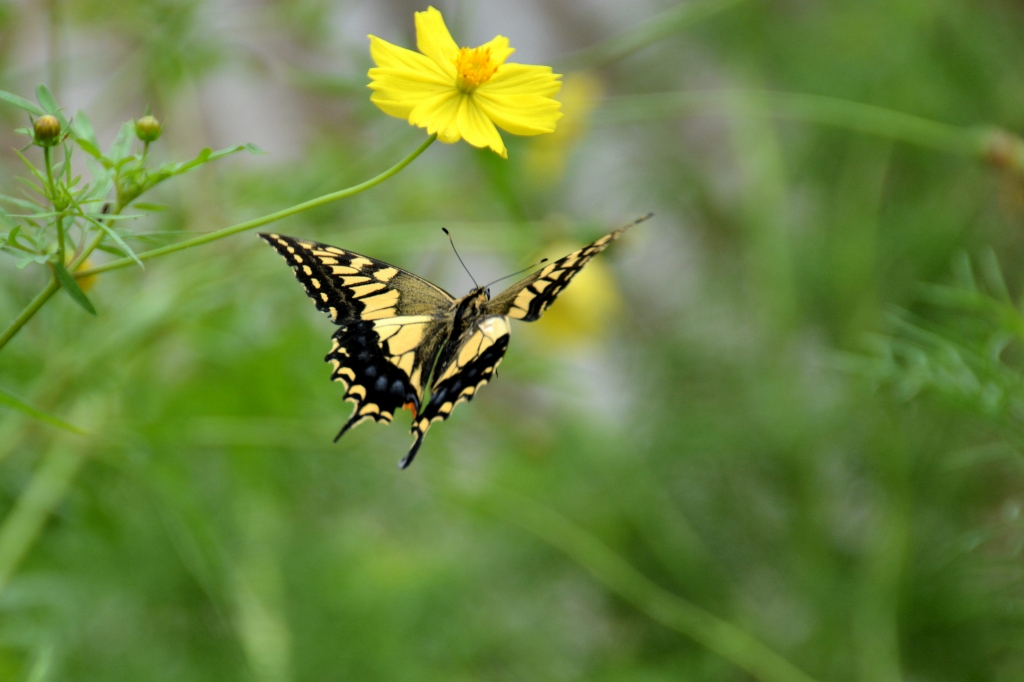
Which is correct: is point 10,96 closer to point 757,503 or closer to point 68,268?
point 68,268

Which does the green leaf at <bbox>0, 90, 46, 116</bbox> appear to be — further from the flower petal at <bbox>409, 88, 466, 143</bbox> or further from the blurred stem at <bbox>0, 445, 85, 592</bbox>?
the blurred stem at <bbox>0, 445, 85, 592</bbox>

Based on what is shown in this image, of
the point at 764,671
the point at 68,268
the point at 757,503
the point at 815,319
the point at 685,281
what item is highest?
the point at 685,281

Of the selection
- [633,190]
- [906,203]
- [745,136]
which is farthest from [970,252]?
[633,190]

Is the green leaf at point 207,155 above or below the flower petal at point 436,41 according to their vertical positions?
below

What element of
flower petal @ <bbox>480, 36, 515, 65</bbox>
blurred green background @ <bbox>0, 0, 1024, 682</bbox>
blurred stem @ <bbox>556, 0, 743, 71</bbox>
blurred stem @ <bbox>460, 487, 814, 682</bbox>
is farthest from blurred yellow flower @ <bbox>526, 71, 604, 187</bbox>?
flower petal @ <bbox>480, 36, 515, 65</bbox>

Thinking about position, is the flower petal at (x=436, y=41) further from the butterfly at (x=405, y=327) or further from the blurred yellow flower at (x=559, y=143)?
the blurred yellow flower at (x=559, y=143)

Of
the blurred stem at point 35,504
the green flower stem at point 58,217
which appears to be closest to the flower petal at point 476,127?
the green flower stem at point 58,217
